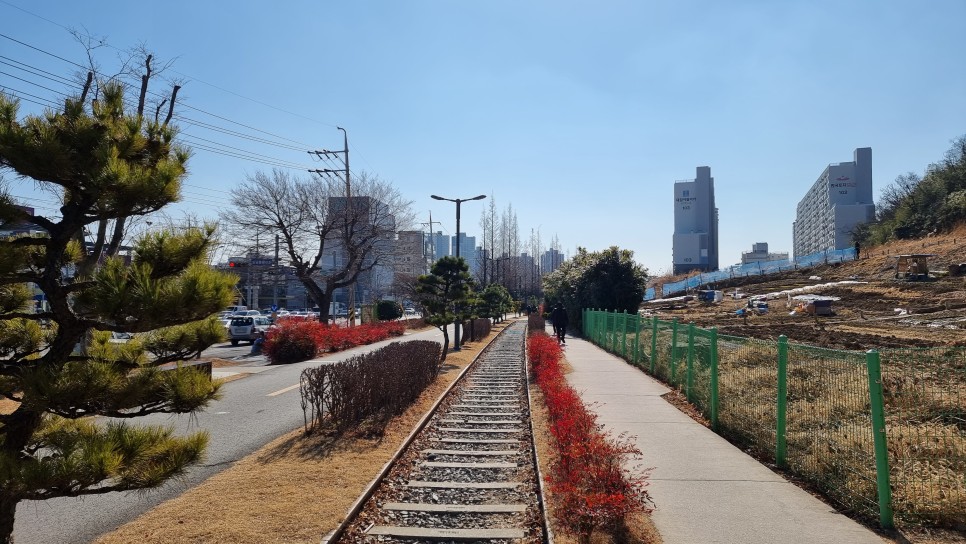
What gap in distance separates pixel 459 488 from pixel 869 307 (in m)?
31.8

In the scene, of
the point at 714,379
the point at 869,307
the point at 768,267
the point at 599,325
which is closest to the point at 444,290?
the point at 599,325

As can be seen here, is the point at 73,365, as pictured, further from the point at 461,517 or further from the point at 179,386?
the point at 461,517

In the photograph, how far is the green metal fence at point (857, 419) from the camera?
5.25 m

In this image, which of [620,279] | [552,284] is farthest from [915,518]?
[552,284]

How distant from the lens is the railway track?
5746mm

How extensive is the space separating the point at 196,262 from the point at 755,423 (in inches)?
282

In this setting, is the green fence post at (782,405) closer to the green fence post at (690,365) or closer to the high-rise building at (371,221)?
the green fence post at (690,365)

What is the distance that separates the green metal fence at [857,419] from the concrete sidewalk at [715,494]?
290mm

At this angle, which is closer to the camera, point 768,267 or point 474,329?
point 474,329

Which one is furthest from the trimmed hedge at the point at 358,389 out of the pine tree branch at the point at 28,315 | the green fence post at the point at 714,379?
the pine tree branch at the point at 28,315

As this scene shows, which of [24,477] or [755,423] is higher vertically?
[24,477]

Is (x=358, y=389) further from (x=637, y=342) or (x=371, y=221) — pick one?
(x=371, y=221)

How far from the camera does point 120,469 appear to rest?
11.8 feet

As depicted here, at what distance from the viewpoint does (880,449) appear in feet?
17.1
